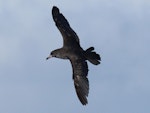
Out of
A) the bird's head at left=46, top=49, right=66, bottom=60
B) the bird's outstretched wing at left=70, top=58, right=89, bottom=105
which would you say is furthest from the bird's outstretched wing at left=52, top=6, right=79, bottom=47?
the bird's outstretched wing at left=70, top=58, right=89, bottom=105

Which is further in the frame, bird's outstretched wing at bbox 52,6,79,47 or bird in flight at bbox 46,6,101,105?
bird's outstretched wing at bbox 52,6,79,47

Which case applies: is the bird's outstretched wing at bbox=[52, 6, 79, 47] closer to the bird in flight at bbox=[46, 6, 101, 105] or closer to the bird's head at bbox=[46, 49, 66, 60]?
the bird in flight at bbox=[46, 6, 101, 105]

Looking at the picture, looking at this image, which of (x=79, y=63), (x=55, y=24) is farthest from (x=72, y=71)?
(x=55, y=24)

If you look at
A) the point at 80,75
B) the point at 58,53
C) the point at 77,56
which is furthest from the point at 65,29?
the point at 80,75

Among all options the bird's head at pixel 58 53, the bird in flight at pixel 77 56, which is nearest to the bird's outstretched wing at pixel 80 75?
the bird in flight at pixel 77 56

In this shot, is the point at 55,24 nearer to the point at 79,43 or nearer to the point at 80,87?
the point at 79,43

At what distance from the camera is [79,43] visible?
2148 centimetres

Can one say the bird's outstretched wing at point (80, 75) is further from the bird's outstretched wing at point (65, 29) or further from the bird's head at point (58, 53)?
the bird's outstretched wing at point (65, 29)

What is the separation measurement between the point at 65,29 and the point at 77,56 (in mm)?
Result: 1347

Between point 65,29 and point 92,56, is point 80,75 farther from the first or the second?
point 65,29

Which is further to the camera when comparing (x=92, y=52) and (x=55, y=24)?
(x=55, y=24)

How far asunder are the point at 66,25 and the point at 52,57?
1.34 m

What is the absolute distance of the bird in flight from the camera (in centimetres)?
2092

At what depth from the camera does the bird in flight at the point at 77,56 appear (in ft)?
68.6
